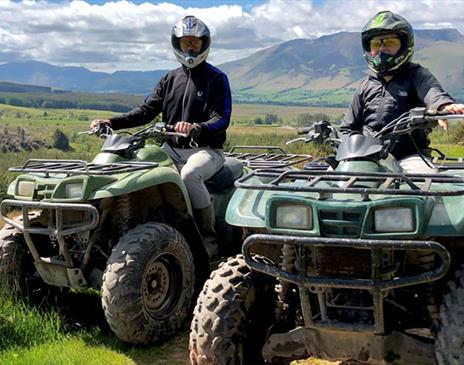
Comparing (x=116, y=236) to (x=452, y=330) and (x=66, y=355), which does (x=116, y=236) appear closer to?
(x=66, y=355)

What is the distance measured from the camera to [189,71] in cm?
650

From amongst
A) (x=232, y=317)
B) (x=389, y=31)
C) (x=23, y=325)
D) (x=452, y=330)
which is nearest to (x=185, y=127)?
(x=389, y=31)

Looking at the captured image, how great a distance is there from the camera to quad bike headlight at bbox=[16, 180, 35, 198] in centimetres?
535

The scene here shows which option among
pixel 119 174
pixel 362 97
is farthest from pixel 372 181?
pixel 119 174

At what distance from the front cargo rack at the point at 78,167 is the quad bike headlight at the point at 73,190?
96 mm

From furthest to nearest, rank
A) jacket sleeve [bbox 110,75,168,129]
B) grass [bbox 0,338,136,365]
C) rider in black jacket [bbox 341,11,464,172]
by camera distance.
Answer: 1. jacket sleeve [bbox 110,75,168,129]
2. rider in black jacket [bbox 341,11,464,172]
3. grass [bbox 0,338,136,365]

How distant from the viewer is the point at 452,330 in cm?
324

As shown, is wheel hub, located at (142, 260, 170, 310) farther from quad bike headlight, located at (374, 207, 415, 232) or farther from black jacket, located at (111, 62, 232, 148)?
quad bike headlight, located at (374, 207, 415, 232)

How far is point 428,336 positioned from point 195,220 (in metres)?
2.81

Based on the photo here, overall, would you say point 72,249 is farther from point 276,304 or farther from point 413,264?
point 413,264

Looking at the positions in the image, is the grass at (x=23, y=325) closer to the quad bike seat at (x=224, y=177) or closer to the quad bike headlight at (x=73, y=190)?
the quad bike headlight at (x=73, y=190)

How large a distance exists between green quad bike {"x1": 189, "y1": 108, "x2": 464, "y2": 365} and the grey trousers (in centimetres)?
178

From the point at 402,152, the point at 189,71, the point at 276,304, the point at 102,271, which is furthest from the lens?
the point at 189,71

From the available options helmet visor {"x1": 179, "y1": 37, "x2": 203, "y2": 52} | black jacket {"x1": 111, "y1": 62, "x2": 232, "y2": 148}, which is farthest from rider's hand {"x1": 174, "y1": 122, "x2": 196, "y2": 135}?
helmet visor {"x1": 179, "y1": 37, "x2": 203, "y2": 52}
